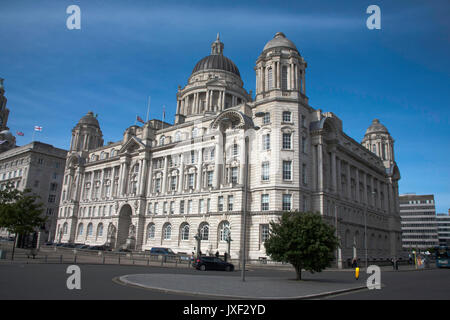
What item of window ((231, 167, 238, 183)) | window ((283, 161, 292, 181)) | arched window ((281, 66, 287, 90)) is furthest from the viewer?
window ((231, 167, 238, 183))

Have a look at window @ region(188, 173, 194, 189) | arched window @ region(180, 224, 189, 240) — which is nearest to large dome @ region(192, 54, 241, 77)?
window @ region(188, 173, 194, 189)

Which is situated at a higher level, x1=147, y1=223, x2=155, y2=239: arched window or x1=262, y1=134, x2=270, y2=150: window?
x1=262, y1=134, x2=270, y2=150: window

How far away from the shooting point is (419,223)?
459ft

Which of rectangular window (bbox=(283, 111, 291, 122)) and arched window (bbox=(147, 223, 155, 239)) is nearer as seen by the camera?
rectangular window (bbox=(283, 111, 291, 122))

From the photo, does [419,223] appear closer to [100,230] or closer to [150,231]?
[150,231]

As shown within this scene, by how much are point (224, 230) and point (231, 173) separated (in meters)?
9.05

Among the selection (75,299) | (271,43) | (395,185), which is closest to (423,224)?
(395,185)

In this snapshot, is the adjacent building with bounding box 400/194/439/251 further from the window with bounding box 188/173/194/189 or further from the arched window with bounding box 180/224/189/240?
the arched window with bounding box 180/224/189/240

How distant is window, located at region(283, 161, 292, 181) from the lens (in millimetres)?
47062

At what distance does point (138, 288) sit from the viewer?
15328 mm

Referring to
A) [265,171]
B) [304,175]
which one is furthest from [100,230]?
[304,175]

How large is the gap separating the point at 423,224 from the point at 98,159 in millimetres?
129419

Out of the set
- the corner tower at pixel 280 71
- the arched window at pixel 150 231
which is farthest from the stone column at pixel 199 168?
the corner tower at pixel 280 71

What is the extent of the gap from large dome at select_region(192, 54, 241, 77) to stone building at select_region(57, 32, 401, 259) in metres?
0.33
